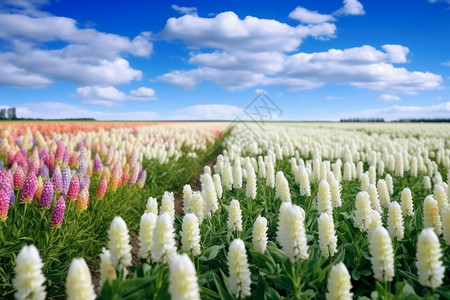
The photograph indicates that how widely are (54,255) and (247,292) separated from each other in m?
2.85

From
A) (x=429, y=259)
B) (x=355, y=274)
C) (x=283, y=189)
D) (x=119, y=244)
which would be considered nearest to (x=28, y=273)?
(x=119, y=244)

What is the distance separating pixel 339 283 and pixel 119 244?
117 cm

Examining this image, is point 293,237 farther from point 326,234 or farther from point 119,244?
point 119,244

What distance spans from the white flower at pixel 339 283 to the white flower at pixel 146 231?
1004 millimetres

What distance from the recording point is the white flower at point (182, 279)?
1.69 m

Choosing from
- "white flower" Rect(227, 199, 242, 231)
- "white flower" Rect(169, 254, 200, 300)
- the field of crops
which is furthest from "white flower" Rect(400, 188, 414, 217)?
"white flower" Rect(169, 254, 200, 300)

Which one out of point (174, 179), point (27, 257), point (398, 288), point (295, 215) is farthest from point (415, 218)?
point (174, 179)

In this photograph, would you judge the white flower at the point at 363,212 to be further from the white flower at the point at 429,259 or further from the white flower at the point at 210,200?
Answer: the white flower at the point at 210,200

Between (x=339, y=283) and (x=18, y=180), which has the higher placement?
(x=18, y=180)

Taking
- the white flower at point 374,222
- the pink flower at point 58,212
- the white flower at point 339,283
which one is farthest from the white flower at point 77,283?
the pink flower at point 58,212

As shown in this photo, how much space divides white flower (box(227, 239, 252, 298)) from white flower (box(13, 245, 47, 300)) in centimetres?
94

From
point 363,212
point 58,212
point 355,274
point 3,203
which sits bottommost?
point 355,274

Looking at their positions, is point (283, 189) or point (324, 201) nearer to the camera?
point (324, 201)

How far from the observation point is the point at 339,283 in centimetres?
202
